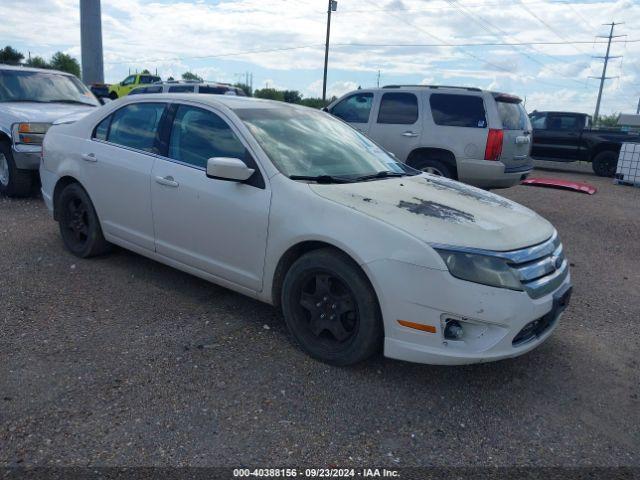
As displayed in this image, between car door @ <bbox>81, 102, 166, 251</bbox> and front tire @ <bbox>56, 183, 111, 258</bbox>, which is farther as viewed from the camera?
front tire @ <bbox>56, 183, 111, 258</bbox>

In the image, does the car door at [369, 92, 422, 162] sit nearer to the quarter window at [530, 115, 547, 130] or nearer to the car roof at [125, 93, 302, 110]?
the car roof at [125, 93, 302, 110]

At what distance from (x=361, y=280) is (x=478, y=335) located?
2.37 feet

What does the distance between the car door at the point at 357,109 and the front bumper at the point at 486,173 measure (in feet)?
6.25

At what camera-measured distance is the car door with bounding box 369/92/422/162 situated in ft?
29.7

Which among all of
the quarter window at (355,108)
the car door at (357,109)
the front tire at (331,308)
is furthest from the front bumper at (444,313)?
the quarter window at (355,108)

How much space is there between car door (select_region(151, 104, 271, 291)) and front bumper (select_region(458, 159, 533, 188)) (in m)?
5.30

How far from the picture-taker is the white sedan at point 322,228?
3.10 metres

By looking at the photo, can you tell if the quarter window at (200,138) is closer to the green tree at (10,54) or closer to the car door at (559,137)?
the car door at (559,137)

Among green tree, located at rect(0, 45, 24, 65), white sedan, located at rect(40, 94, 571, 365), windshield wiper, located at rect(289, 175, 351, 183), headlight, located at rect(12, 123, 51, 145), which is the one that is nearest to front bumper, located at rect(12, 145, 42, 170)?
headlight, located at rect(12, 123, 51, 145)

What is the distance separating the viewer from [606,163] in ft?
52.7

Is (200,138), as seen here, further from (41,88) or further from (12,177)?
(41,88)

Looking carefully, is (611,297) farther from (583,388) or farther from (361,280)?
(361,280)

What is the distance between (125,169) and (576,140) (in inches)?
590

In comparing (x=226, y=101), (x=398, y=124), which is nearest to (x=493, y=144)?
(x=398, y=124)
